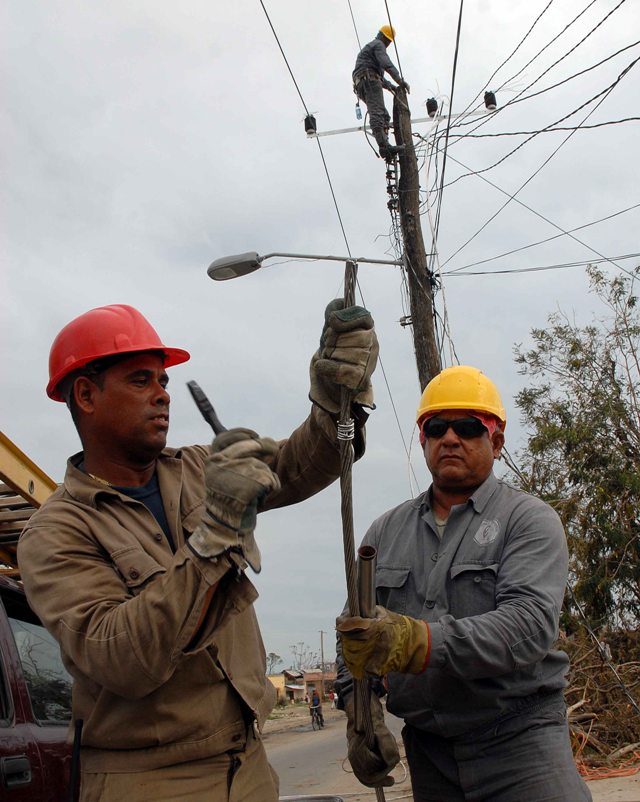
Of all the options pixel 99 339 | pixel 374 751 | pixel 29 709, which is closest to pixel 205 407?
pixel 99 339

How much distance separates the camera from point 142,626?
1.85m

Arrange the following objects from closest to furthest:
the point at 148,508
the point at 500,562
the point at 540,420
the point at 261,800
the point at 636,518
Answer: the point at 261,800 < the point at 148,508 < the point at 500,562 < the point at 636,518 < the point at 540,420

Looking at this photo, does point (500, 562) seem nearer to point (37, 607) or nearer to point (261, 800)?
point (261, 800)

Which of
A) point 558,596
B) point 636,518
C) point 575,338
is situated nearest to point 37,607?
point 558,596

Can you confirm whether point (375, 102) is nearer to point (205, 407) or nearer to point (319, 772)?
point (205, 407)

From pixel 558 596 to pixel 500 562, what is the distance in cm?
20

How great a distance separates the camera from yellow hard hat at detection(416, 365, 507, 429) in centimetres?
300

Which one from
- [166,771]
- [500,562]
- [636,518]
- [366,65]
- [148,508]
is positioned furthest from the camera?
[636,518]

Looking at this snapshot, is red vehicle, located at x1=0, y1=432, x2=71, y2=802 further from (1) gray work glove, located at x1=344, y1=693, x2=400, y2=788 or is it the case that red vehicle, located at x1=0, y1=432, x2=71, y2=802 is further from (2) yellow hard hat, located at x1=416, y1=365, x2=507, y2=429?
(2) yellow hard hat, located at x1=416, y1=365, x2=507, y2=429

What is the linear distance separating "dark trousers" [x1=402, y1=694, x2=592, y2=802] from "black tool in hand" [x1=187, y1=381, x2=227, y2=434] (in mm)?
1259

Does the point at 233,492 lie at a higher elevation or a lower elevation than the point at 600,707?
higher

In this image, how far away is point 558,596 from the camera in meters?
2.53

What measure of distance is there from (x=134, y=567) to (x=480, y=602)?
1.10 metres

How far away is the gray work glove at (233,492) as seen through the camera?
183 centimetres
